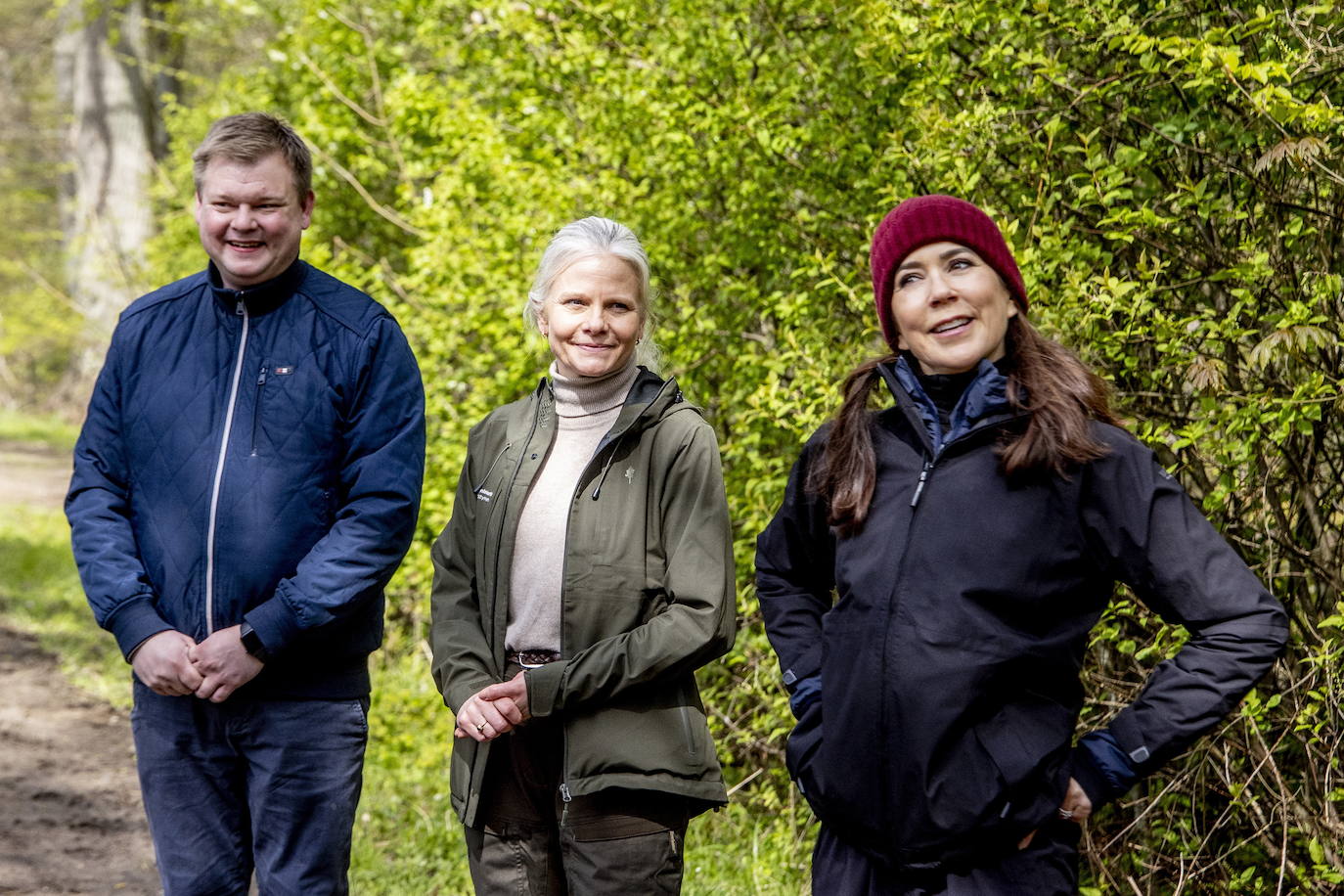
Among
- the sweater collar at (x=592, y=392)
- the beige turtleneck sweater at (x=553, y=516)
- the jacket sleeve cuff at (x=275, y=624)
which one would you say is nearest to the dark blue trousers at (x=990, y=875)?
the beige turtleneck sweater at (x=553, y=516)

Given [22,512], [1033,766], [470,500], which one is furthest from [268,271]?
[22,512]

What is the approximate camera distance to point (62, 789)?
250 inches

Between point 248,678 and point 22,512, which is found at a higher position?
point 248,678

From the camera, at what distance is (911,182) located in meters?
4.34

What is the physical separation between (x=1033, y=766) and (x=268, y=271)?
206 centimetres

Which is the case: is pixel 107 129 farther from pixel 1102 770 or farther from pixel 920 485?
pixel 1102 770

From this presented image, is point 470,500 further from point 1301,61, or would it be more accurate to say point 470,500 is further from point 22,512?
point 22,512

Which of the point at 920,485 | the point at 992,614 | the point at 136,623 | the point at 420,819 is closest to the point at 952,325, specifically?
the point at 920,485

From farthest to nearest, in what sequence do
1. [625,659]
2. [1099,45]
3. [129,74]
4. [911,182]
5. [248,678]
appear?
[129,74] < [911,182] < [1099,45] < [248,678] < [625,659]

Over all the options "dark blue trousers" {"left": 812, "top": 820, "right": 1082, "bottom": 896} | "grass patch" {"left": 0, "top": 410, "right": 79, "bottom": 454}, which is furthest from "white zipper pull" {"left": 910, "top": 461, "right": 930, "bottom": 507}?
"grass patch" {"left": 0, "top": 410, "right": 79, "bottom": 454}

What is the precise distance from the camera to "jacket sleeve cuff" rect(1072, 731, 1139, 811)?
2242mm

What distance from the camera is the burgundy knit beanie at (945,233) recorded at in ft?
8.09

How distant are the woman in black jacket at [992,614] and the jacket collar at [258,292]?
1.54 metres

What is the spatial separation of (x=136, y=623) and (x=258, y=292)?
2.66 ft
